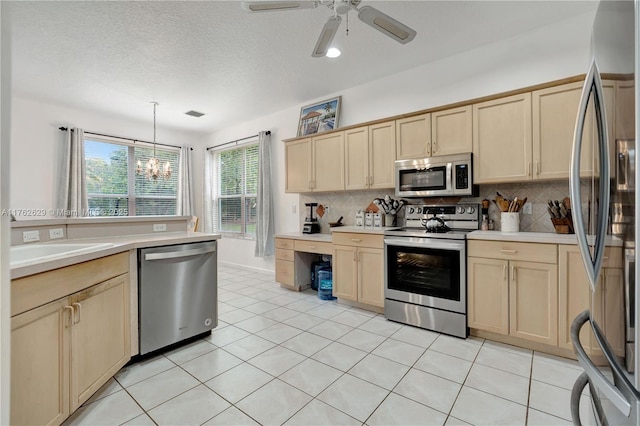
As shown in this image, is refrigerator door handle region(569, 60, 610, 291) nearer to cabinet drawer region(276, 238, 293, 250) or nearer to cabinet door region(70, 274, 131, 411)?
cabinet door region(70, 274, 131, 411)

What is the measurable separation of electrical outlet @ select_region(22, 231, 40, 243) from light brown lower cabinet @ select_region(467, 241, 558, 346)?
3.31 metres

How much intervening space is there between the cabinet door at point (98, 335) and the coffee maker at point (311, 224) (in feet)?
8.26

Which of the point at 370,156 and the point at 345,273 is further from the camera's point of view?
the point at 370,156

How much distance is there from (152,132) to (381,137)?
4.66 metres

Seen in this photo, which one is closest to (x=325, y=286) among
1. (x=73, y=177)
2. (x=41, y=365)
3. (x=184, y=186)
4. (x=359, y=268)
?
(x=359, y=268)

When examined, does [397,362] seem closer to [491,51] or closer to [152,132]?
[491,51]

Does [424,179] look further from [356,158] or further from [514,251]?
[514,251]

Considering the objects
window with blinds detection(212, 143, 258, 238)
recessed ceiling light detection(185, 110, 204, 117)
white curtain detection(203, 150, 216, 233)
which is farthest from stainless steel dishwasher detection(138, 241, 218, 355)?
white curtain detection(203, 150, 216, 233)

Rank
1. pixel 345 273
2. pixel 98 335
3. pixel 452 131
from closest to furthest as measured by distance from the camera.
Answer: pixel 98 335 < pixel 452 131 < pixel 345 273

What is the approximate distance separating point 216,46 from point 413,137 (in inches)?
89.1

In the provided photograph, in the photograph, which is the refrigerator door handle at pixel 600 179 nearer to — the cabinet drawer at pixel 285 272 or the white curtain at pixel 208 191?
the cabinet drawer at pixel 285 272

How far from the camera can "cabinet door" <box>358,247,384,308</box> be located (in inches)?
123

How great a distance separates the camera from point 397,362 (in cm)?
220

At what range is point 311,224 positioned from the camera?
4262 millimetres
